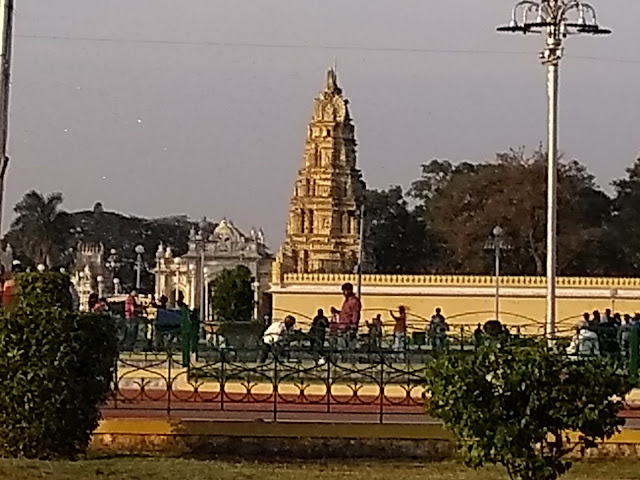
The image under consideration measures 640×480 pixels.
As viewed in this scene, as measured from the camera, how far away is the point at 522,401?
8805 mm

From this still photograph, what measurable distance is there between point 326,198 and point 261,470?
4736 cm

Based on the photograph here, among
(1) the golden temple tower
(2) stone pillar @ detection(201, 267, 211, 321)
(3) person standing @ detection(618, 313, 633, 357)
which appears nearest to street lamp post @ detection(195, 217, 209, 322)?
(2) stone pillar @ detection(201, 267, 211, 321)

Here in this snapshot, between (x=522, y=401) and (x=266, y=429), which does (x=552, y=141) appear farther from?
(x=522, y=401)

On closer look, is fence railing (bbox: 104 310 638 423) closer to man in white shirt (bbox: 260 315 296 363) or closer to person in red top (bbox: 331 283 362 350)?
man in white shirt (bbox: 260 315 296 363)

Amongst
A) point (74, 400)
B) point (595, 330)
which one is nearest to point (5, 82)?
point (74, 400)

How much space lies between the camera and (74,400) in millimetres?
11047

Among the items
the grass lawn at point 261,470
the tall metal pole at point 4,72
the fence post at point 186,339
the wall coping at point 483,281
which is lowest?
the grass lawn at point 261,470

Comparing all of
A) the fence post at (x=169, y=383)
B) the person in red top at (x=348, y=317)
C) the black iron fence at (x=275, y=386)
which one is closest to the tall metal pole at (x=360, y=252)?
the person in red top at (x=348, y=317)

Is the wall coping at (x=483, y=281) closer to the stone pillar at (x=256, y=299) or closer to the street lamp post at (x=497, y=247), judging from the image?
the street lamp post at (x=497, y=247)

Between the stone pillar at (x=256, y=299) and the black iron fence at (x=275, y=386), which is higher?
the stone pillar at (x=256, y=299)

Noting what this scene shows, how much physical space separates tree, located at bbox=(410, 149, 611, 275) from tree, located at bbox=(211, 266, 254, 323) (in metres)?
8.13

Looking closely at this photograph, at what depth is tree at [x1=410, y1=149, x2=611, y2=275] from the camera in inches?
1960

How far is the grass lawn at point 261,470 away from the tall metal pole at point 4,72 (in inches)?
116

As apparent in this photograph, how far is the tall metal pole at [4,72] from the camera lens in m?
12.6
